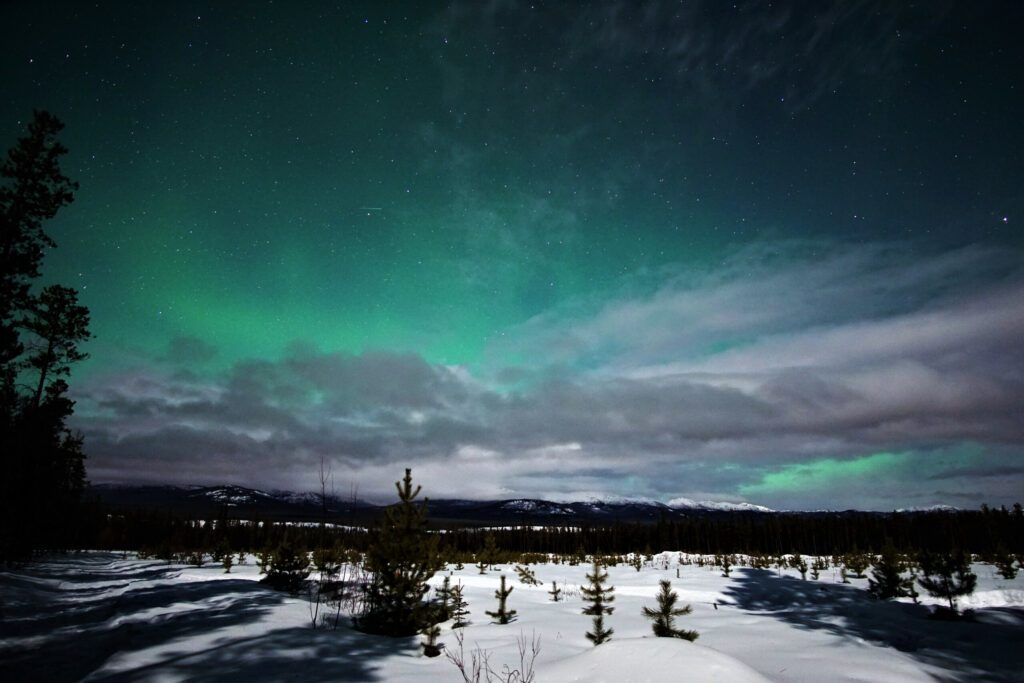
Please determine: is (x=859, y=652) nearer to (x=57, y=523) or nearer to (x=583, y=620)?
(x=583, y=620)

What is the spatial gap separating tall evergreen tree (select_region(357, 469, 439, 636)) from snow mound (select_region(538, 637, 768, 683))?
13.3 ft

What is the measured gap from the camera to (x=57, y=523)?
71.9ft

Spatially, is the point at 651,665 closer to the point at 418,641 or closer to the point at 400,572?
the point at 418,641

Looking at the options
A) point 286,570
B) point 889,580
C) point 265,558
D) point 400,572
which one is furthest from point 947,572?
point 265,558

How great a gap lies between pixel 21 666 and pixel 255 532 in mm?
79307

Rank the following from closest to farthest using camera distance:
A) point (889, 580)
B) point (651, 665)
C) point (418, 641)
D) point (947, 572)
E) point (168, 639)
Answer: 1. point (651, 665)
2. point (168, 639)
3. point (418, 641)
4. point (947, 572)
5. point (889, 580)

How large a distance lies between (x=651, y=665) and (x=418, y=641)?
218 inches

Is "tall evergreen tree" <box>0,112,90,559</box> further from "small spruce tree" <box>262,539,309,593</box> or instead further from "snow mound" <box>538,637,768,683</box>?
"snow mound" <box>538,637,768,683</box>

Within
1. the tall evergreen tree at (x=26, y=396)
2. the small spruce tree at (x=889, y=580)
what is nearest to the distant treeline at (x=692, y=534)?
the tall evergreen tree at (x=26, y=396)

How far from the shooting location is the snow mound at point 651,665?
5374 millimetres

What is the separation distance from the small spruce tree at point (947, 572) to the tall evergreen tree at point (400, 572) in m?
16.4

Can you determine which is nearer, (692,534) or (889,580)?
(889,580)

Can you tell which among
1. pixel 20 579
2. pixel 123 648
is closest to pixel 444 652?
pixel 123 648

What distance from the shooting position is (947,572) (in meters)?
14.3
